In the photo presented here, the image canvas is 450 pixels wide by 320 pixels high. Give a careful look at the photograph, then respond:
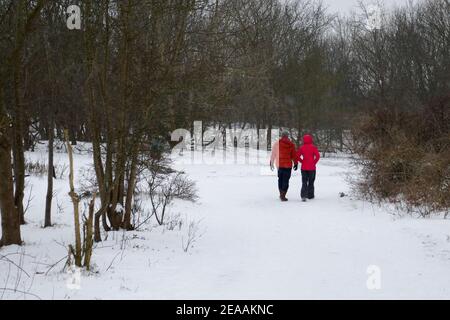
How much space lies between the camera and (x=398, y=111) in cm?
1420

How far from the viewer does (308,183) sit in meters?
13.8

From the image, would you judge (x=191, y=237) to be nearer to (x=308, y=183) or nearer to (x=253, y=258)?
(x=253, y=258)

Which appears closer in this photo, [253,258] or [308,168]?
[253,258]

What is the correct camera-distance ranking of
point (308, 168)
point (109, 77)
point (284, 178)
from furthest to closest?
point (284, 178)
point (308, 168)
point (109, 77)

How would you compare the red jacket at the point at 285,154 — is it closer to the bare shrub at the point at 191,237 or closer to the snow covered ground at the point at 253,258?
the snow covered ground at the point at 253,258

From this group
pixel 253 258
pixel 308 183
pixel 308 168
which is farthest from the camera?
pixel 308 183

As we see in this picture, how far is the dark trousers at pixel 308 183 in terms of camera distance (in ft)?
44.1

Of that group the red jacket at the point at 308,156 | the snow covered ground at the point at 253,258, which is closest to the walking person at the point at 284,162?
the red jacket at the point at 308,156

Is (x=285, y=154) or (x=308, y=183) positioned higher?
(x=285, y=154)

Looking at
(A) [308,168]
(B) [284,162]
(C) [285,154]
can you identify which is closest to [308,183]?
(A) [308,168]

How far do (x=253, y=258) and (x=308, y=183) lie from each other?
6956mm

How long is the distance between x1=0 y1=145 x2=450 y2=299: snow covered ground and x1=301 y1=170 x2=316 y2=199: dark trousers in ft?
3.76

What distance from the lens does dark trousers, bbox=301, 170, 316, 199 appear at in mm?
13438

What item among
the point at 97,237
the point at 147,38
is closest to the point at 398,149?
the point at 147,38
